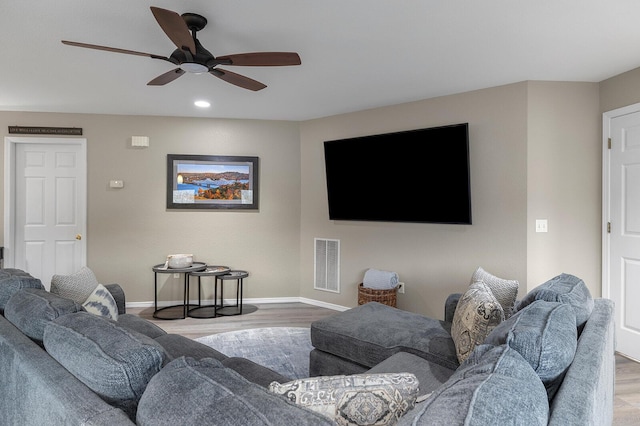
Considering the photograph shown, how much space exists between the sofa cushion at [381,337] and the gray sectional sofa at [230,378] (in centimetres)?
30

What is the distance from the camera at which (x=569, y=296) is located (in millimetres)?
1857

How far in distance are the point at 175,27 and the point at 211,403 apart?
1880 mm

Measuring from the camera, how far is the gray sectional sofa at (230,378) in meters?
0.84

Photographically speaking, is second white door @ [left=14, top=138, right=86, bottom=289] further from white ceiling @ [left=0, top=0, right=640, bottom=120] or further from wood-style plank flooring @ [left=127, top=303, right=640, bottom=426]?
wood-style plank flooring @ [left=127, top=303, right=640, bottom=426]

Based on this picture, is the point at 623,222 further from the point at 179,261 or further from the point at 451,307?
the point at 179,261

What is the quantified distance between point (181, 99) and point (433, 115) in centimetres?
264

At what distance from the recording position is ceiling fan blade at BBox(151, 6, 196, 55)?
1918 millimetres

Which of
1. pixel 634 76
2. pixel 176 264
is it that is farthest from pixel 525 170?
pixel 176 264

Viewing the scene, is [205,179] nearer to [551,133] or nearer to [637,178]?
[551,133]

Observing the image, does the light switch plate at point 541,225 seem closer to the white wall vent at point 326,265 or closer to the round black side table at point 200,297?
the white wall vent at point 326,265

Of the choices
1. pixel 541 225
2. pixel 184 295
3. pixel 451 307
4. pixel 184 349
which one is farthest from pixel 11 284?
pixel 541 225

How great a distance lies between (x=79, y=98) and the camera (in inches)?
169

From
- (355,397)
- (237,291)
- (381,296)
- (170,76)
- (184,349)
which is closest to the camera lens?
(355,397)

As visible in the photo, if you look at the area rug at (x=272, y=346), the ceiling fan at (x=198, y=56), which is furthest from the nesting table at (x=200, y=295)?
the ceiling fan at (x=198, y=56)
